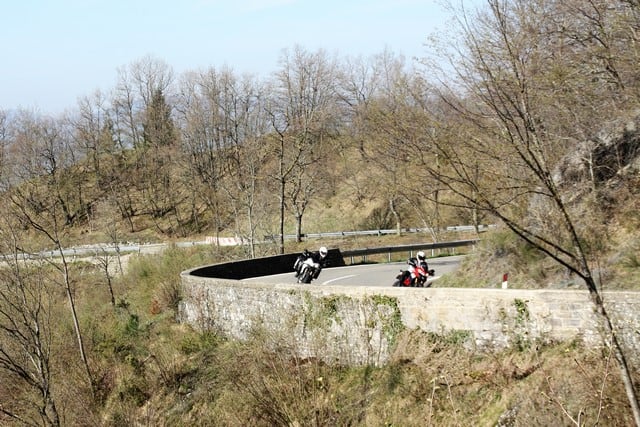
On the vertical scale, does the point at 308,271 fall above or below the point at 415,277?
above

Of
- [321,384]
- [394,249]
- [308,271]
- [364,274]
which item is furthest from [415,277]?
[394,249]

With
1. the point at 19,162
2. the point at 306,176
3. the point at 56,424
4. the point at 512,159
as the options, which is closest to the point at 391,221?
the point at 306,176

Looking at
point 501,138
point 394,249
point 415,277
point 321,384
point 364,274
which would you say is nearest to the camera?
point 501,138

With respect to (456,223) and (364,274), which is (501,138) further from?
(456,223)

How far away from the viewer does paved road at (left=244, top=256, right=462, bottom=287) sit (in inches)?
864

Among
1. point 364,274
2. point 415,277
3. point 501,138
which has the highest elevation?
point 501,138

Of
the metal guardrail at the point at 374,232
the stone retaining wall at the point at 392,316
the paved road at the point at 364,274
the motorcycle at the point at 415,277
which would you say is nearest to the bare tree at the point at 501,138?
the stone retaining wall at the point at 392,316

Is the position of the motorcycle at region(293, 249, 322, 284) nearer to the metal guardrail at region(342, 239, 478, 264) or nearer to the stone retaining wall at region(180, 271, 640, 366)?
the stone retaining wall at region(180, 271, 640, 366)

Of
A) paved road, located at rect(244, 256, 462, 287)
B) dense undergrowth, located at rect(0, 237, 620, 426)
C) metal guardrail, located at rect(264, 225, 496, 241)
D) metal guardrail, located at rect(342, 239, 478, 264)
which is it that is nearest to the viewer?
dense undergrowth, located at rect(0, 237, 620, 426)

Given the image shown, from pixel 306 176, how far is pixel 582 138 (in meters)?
36.6

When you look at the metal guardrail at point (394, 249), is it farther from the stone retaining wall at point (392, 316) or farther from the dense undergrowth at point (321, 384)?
the stone retaining wall at point (392, 316)

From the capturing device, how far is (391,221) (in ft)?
162

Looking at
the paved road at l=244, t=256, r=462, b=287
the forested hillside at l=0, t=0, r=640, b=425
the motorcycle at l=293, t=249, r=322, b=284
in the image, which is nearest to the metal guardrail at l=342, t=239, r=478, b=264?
the paved road at l=244, t=256, r=462, b=287

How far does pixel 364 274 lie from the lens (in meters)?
24.4
